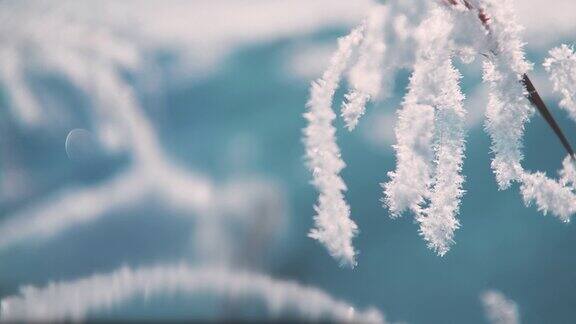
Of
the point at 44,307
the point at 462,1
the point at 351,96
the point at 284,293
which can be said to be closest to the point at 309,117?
the point at 351,96

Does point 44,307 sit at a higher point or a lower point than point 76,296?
lower

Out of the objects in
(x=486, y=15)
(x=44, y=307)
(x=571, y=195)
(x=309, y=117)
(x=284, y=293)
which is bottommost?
(x=571, y=195)

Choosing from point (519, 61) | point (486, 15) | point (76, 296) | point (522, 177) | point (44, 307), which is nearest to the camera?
point (486, 15)

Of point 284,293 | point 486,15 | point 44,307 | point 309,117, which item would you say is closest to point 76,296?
point 44,307

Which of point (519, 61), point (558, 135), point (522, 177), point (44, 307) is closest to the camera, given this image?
point (558, 135)

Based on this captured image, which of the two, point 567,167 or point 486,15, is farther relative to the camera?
point 567,167

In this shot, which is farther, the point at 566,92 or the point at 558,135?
the point at 566,92

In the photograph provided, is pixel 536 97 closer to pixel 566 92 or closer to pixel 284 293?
pixel 566 92

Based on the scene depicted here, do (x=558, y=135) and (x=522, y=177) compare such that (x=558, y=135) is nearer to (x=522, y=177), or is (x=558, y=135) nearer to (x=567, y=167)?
(x=567, y=167)

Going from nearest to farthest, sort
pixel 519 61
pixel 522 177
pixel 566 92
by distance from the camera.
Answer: pixel 519 61, pixel 566 92, pixel 522 177

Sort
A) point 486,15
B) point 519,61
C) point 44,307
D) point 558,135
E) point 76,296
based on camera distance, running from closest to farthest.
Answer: point 558,135, point 486,15, point 519,61, point 44,307, point 76,296
